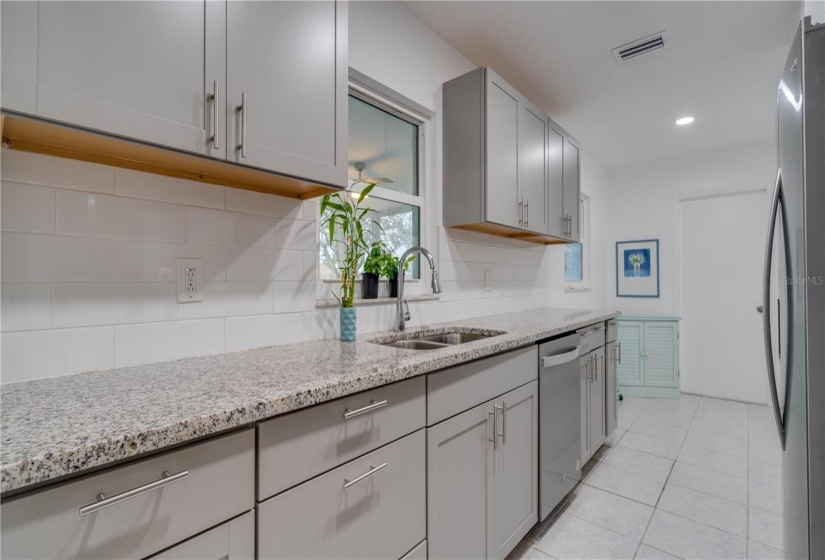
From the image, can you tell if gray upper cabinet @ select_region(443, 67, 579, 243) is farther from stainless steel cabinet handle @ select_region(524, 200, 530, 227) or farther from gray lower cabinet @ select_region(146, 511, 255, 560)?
gray lower cabinet @ select_region(146, 511, 255, 560)

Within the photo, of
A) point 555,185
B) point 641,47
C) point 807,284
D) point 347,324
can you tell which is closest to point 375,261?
point 347,324

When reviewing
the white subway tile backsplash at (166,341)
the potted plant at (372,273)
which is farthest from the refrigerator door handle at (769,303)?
the white subway tile backsplash at (166,341)

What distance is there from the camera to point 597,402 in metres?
2.52

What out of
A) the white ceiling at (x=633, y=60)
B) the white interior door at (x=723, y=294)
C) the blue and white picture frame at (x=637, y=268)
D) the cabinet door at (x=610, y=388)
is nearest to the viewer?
the white ceiling at (x=633, y=60)

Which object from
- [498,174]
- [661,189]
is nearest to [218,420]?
[498,174]

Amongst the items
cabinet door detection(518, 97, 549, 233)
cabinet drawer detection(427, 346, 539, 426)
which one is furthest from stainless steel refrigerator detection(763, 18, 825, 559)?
cabinet door detection(518, 97, 549, 233)

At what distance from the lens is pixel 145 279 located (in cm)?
112

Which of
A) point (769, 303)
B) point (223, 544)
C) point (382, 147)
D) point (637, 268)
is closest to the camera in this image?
point (223, 544)

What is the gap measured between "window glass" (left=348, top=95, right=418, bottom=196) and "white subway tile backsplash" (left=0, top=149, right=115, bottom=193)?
0.99 meters

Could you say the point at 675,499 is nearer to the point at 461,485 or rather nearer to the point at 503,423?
the point at 503,423

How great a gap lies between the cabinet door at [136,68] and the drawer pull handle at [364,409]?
750mm

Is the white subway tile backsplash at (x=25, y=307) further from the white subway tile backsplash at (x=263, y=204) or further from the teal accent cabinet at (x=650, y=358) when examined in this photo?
the teal accent cabinet at (x=650, y=358)

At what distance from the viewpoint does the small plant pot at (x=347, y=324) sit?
1561 millimetres

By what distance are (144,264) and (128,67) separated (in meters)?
0.52
